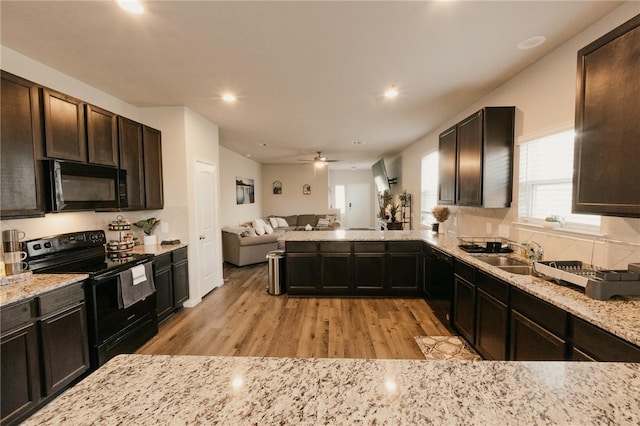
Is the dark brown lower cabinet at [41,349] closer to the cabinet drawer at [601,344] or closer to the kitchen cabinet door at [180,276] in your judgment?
the kitchen cabinet door at [180,276]

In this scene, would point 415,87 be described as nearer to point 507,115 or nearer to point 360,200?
point 507,115

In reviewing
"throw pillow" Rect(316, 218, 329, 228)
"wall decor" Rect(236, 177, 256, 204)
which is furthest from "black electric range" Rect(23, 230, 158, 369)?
"throw pillow" Rect(316, 218, 329, 228)

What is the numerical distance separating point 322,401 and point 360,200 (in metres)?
11.9

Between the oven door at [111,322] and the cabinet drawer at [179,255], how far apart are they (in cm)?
68

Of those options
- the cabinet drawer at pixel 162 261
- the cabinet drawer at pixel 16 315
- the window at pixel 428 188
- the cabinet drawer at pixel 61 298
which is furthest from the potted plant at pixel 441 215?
the cabinet drawer at pixel 16 315

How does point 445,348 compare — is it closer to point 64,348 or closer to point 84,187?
point 64,348

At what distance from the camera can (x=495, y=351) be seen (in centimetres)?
221

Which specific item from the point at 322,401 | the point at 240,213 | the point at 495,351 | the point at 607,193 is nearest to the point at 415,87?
the point at 607,193

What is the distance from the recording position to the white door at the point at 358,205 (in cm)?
1237

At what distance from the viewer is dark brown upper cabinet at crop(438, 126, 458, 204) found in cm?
357

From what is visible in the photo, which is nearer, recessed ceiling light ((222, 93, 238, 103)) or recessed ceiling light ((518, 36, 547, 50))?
recessed ceiling light ((518, 36, 547, 50))

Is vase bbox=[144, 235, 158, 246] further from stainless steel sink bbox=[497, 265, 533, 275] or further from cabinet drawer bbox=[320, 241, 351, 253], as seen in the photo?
stainless steel sink bbox=[497, 265, 533, 275]

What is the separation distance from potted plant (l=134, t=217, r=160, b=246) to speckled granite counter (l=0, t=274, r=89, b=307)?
132cm

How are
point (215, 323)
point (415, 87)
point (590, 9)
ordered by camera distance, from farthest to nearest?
point (215, 323), point (415, 87), point (590, 9)
